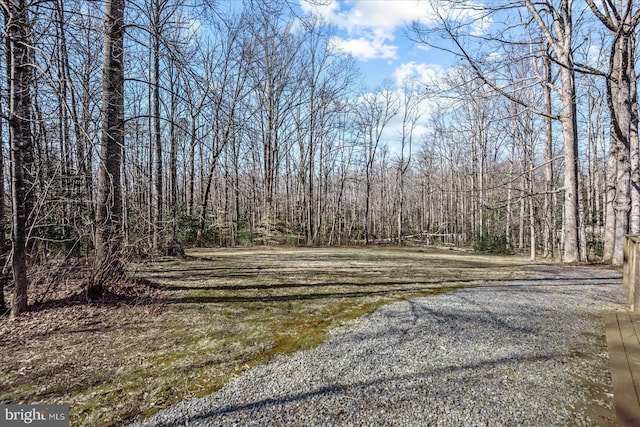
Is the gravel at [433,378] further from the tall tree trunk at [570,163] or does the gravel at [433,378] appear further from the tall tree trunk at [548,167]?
the tall tree trunk at [548,167]

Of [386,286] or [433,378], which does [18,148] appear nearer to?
[433,378]

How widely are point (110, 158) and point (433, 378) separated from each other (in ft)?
14.6

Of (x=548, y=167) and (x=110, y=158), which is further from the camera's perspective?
(x=548, y=167)

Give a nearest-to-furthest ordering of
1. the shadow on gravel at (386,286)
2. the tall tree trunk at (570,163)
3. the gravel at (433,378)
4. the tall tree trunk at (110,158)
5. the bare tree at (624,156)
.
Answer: the gravel at (433,378) < the tall tree trunk at (110,158) < the shadow on gravel at (386,286) < the bare tree at (624,156) < the tall tree trunk at (570,163)

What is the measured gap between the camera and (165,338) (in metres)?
3.01

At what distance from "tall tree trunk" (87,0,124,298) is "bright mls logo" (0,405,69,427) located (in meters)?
2.24

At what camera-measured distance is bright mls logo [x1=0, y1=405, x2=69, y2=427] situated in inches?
72.8

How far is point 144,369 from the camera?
7.80ft

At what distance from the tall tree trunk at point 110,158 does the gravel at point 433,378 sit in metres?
2.85

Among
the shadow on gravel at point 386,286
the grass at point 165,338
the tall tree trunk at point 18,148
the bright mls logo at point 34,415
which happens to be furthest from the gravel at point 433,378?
the tall tree trunk at point 18,148

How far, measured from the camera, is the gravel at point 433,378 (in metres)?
1.77

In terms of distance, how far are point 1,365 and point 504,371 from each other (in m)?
3.78

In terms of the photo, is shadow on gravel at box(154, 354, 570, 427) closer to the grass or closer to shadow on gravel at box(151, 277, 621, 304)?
the grass

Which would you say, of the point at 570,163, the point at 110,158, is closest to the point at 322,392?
the point at 110,158
